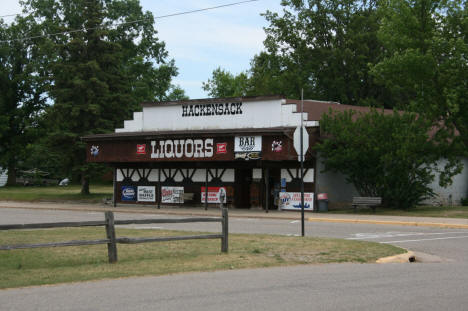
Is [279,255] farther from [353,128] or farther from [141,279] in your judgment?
[353,128]

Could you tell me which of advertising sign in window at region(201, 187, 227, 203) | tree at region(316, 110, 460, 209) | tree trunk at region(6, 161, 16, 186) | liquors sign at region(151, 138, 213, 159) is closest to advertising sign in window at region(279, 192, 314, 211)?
tree at region(316, 110, 460, 209)

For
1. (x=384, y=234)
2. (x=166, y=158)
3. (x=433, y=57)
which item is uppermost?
(x=433, y=57)

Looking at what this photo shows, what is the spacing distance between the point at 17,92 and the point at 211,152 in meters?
41.4

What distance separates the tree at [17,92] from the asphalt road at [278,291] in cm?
5842

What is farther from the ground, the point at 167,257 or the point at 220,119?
the point at 220,119

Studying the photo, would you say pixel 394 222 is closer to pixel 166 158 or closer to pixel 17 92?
pixel 166 158

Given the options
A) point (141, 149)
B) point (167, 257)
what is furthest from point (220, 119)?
point (167, 257)

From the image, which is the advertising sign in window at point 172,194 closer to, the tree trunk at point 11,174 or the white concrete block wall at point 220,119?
the white concrete block wall at point 220,119

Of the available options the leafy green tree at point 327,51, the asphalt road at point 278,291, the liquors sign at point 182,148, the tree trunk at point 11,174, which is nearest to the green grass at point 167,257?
the asphalt road at point 278,291

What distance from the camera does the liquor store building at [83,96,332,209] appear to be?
33.6 m

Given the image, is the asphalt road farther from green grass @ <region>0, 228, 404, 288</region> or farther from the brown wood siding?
the brown wood siding

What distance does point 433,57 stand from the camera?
35.6 m

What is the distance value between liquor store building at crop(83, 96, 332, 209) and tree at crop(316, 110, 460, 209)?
1455 millimetres

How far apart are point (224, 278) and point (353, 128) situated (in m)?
22.5
